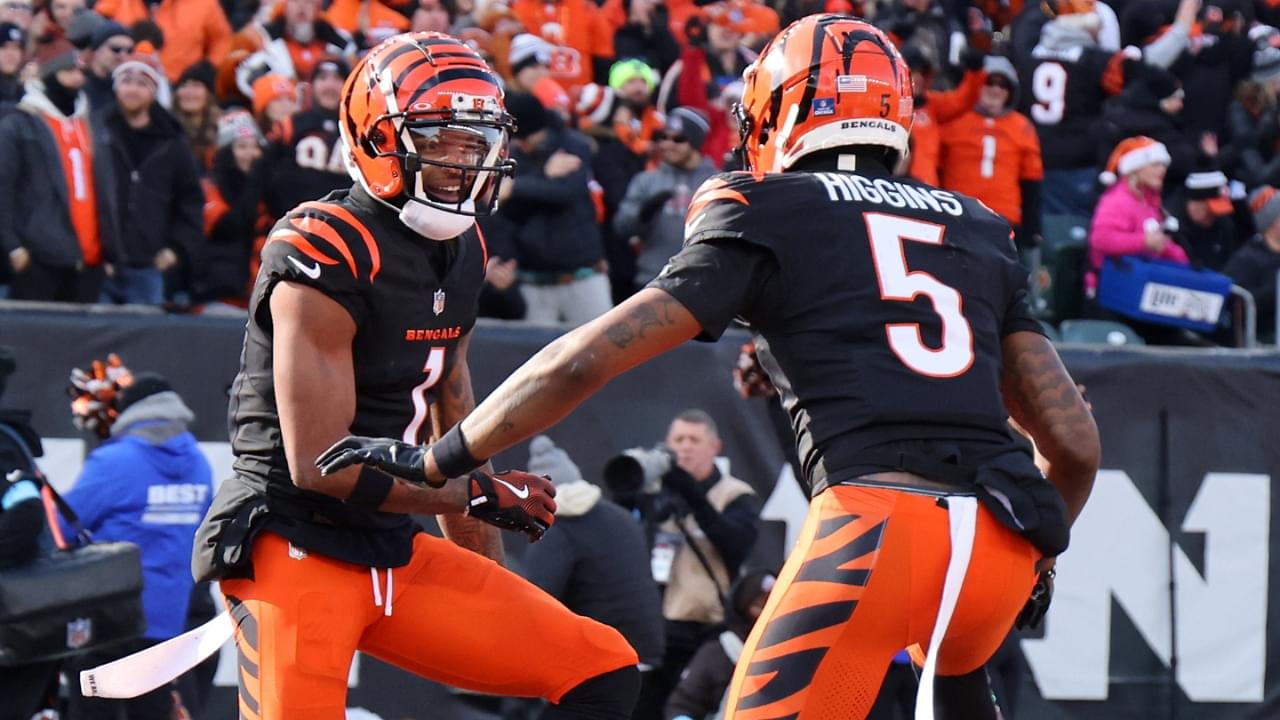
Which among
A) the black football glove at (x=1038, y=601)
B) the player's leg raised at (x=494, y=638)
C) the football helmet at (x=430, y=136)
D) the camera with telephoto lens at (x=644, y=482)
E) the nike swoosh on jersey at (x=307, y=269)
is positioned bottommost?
the camera with telephoto lens at (x=644, y=482)

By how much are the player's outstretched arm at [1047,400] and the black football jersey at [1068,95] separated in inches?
302

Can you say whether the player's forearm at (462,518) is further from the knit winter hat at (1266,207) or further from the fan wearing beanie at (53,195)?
the knit winter hat at (1266,207)

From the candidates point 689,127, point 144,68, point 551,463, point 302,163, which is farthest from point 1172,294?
point 144,68

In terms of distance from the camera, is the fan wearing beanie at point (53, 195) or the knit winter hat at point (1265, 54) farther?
the knit winter hat at point (1265, 54)

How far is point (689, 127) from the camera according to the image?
32.1 ft

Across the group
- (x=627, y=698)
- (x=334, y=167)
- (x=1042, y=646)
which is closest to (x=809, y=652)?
(x=627, y=698)

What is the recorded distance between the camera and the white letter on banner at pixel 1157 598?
Result: 8.51 meters

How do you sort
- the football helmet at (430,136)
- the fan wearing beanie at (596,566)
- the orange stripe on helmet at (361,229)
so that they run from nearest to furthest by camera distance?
the orange stripe on helmet at (361,229) < the football helmet at (430,136) < the fan wearing beanie at (596,566)

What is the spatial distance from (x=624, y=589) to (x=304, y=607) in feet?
9.42

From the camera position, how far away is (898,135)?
4.13 meters

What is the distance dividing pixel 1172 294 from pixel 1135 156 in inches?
33.7

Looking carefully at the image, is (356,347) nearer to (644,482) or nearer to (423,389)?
(423,389)

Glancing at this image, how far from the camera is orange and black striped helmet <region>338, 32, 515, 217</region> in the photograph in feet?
14.7

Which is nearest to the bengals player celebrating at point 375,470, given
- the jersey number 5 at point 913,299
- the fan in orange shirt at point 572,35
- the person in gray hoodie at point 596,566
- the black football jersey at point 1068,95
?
the jersey number 5 at point 913,299
